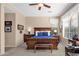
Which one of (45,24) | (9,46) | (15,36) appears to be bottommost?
(9,46)

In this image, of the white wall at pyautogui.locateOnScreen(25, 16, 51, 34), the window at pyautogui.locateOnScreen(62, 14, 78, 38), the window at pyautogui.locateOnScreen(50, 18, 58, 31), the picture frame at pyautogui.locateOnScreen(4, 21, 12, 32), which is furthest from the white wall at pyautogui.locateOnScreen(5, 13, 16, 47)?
the window at pyautogui.locateOnScreen(50, 18, 58, 31)

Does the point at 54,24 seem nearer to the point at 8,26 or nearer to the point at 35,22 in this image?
the point at 35,22

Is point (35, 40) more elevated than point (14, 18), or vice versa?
point (14, 18)

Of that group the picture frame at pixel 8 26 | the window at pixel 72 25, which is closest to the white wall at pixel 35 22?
the window at pixel 72 25

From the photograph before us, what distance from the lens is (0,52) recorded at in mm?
5328

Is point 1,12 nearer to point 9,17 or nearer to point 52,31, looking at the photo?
point 9,17

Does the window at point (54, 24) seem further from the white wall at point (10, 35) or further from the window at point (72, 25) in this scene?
the white wall at point (10, 35)

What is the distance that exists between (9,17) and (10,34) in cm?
102

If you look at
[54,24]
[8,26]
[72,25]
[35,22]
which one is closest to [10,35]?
[8,26]

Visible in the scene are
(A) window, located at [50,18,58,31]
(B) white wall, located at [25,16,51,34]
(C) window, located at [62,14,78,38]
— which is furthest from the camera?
(A) window, located at [50,18,58,31]

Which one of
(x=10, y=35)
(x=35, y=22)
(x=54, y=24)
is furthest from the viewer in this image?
(x=54, y=24)

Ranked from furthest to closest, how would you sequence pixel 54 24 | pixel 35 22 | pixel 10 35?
pixel 54 24, pixel 35 22, pixel 10 35

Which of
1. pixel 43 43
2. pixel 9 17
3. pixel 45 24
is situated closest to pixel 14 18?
pixel 9 17

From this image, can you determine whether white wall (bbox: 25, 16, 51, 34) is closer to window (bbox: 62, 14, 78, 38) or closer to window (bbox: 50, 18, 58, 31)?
window (bbox: 50, 18, 58, 31)
